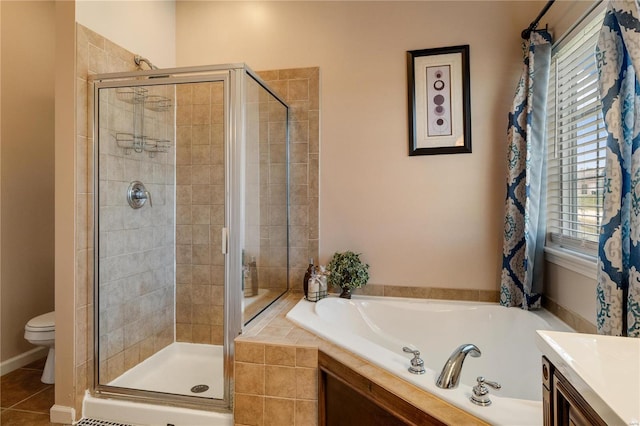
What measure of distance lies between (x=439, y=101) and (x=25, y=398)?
320cm

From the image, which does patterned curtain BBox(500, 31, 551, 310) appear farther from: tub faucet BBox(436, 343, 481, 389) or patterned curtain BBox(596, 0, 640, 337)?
tub faucet BBox(436, 343, 481, 389)

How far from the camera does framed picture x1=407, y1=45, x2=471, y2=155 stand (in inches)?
92.5

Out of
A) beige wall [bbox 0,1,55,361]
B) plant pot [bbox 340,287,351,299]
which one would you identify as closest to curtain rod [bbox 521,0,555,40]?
plant pot [bbox 340,287,351,299]

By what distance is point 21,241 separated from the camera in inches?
105

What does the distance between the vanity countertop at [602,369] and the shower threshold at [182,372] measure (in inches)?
64.7

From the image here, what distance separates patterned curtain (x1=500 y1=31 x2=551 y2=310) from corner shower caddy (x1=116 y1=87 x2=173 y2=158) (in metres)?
2.09

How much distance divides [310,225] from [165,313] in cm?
114

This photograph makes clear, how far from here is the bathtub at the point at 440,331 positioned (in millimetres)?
1745

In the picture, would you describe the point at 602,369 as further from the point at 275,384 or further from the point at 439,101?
the point at 439,101

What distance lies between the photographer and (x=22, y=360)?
2.64m

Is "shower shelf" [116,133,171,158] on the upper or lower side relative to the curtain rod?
lower

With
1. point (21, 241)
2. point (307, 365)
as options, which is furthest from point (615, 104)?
point (21, 241)

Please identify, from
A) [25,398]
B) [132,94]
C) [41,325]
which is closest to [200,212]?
[132,94]

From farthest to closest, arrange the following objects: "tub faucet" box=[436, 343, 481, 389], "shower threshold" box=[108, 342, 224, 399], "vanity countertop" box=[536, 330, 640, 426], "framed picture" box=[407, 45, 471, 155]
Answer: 1. "framed picture" box=[407, 45, 471, 155]
2. "shower threshold" box=[108, 342, 224, 399]
3. "tub faucet" box=[436, 343, 481, 389]
4. "vanity countertop" box=[536, 330, 640, 426]
